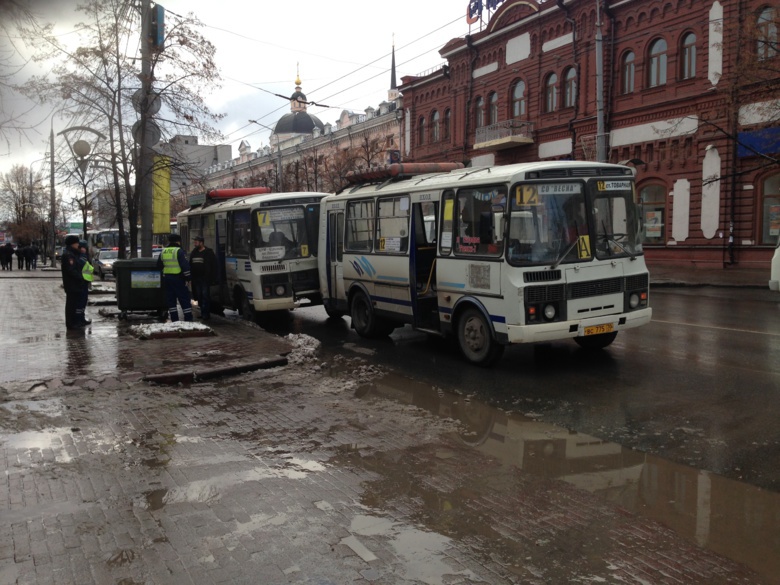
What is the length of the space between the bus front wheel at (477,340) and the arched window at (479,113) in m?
32.2

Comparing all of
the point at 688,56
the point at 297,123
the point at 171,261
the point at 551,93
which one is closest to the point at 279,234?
the point at 171,261

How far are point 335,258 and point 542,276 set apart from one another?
18.7ft

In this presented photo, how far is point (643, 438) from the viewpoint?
647 centimetres

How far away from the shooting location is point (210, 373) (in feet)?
30.9

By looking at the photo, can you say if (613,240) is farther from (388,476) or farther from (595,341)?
(388,476)

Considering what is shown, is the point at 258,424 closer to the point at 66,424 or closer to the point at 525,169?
the point at 66,424

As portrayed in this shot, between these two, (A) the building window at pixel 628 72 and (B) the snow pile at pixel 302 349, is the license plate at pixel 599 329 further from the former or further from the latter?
(A) the building window at pixel 628 72

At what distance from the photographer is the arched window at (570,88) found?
113 ft

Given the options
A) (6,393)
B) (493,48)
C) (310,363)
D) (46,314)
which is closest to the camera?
(6,393)

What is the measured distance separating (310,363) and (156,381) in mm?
2387

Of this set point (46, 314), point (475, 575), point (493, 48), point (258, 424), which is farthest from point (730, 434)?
point (493, 48)

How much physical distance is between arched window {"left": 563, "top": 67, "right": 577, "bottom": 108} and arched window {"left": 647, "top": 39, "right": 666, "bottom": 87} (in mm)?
4210

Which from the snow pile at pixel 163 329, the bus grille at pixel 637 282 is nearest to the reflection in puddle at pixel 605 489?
the bus grille at pixel 637 282

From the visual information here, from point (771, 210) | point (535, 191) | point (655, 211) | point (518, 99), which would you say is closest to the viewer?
point (535, 191)
